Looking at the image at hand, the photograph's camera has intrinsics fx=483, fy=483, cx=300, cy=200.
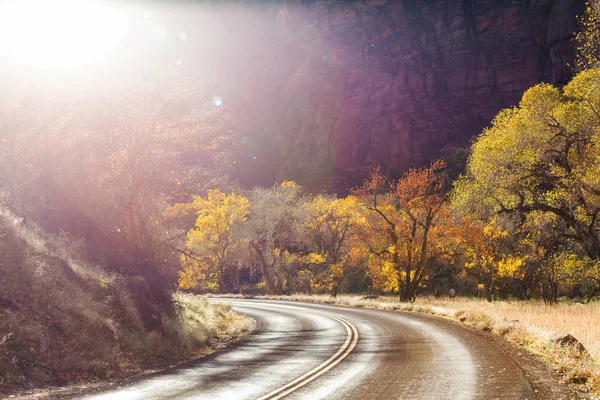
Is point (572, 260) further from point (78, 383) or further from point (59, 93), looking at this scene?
point (59, 93)

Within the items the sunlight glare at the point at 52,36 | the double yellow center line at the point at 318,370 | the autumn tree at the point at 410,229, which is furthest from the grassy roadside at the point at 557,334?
the sunlight glare at the point at 52,36

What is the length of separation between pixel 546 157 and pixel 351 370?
562 inches

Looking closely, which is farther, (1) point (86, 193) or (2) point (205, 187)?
(2) point (205, 187)

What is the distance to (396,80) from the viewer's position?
10106cm

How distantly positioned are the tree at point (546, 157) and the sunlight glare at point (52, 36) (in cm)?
1736

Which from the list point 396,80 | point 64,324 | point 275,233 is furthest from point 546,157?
point 396,80

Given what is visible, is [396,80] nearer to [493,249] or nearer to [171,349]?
[493,249]

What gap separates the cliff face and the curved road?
81.4 meters

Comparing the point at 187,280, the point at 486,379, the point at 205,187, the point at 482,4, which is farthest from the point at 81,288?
the point at 482,4

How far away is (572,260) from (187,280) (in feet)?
103

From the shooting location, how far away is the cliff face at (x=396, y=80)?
307 ft

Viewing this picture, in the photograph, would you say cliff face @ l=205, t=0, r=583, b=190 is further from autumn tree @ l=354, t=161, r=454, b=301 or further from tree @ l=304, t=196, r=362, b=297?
autumn tree @ l=354, t=161, r=454, b=301

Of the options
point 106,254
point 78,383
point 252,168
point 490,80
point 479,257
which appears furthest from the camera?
point 252,168

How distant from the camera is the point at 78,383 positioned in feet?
34.4
